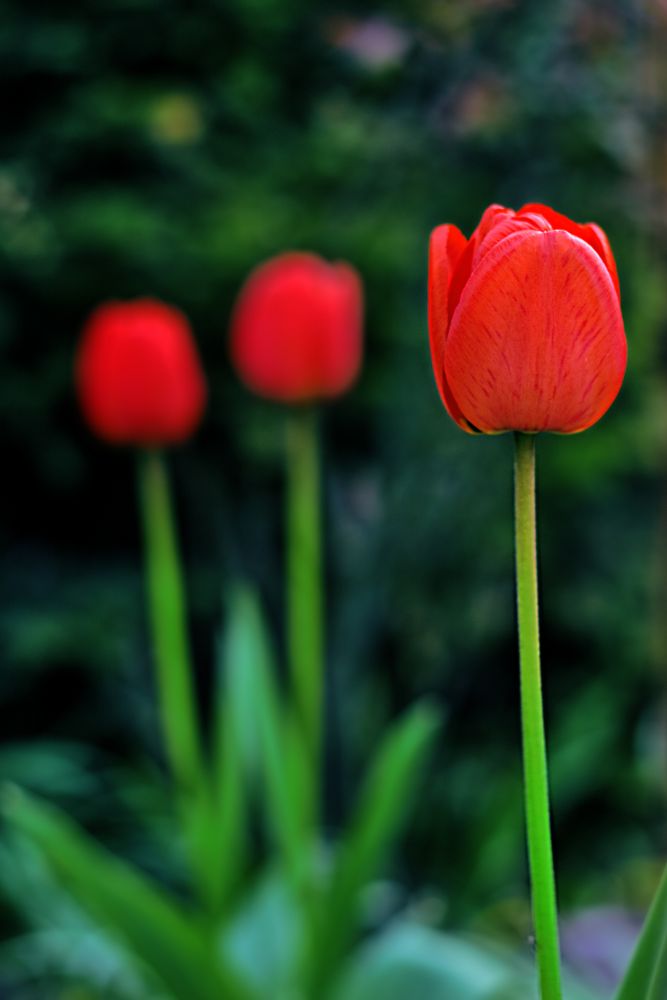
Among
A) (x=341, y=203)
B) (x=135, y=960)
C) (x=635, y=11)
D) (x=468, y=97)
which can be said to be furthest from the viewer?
(x=341, y=203)

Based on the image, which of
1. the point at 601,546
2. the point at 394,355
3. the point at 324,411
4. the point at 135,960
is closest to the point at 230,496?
the point at 324,411

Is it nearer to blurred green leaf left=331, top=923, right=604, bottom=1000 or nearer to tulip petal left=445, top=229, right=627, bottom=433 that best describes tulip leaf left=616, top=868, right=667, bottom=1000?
tulip petal left=445, top=229, right=627, bottom=433

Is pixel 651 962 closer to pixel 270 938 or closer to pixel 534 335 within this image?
pixel 534 335

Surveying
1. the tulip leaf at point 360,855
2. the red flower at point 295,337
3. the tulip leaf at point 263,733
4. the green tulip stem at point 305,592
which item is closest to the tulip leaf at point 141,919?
the tulip leaf at point 360,855

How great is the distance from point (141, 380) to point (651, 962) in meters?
1.13

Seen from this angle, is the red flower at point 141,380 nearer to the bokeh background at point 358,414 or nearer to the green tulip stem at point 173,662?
the green tulip stem at point 173,662

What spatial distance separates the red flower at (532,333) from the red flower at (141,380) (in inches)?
40.6

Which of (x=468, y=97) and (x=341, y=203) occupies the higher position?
(x=468, y=97)

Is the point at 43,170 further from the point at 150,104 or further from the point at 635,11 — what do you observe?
the point at 635,11

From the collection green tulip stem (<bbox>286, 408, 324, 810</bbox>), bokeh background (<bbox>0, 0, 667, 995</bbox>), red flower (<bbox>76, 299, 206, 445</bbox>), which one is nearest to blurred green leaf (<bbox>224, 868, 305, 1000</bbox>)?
green tulip stem (<bbox>286, 408, 324, 810</bbox>)

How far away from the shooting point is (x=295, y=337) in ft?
5.03

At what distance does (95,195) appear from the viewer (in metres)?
2.41

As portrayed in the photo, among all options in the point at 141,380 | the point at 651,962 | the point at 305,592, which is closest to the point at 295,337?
the point at 141,380

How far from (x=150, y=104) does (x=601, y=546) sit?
1.34 m
